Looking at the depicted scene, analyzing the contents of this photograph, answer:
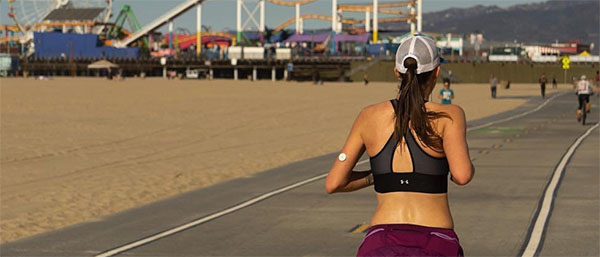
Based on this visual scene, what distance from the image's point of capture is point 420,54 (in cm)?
426

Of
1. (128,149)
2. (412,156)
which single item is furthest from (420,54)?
(128,149)

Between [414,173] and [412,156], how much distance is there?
0.07 metres

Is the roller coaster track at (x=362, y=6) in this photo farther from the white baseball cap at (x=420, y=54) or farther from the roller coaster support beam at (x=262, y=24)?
the white baseball cap at (x=420, y=54)

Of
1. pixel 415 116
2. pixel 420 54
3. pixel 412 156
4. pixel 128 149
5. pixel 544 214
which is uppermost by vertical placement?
pixel 420 54

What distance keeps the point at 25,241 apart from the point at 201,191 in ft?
18.2

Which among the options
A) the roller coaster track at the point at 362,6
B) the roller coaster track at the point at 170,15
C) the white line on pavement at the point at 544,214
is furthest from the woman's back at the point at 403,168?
the roller coaster track at the point at 362,6

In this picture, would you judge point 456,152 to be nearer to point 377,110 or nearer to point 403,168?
point 403,168

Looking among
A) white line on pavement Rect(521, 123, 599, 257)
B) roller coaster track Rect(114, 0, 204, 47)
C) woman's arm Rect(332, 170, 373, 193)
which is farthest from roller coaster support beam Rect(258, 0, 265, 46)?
woman's arm Rect(332, 170, 373, 193)

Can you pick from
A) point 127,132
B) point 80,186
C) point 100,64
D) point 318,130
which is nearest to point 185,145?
point 127,132

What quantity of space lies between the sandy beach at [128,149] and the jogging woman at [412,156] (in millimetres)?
9929

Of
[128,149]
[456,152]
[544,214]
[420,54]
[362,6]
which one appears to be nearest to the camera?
[456,152]

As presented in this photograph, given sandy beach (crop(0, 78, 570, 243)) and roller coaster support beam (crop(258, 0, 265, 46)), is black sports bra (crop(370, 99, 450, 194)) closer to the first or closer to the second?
sandy beach (crop(0, 78, 570, 243))

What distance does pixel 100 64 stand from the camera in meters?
139

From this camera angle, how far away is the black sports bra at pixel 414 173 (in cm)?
415
